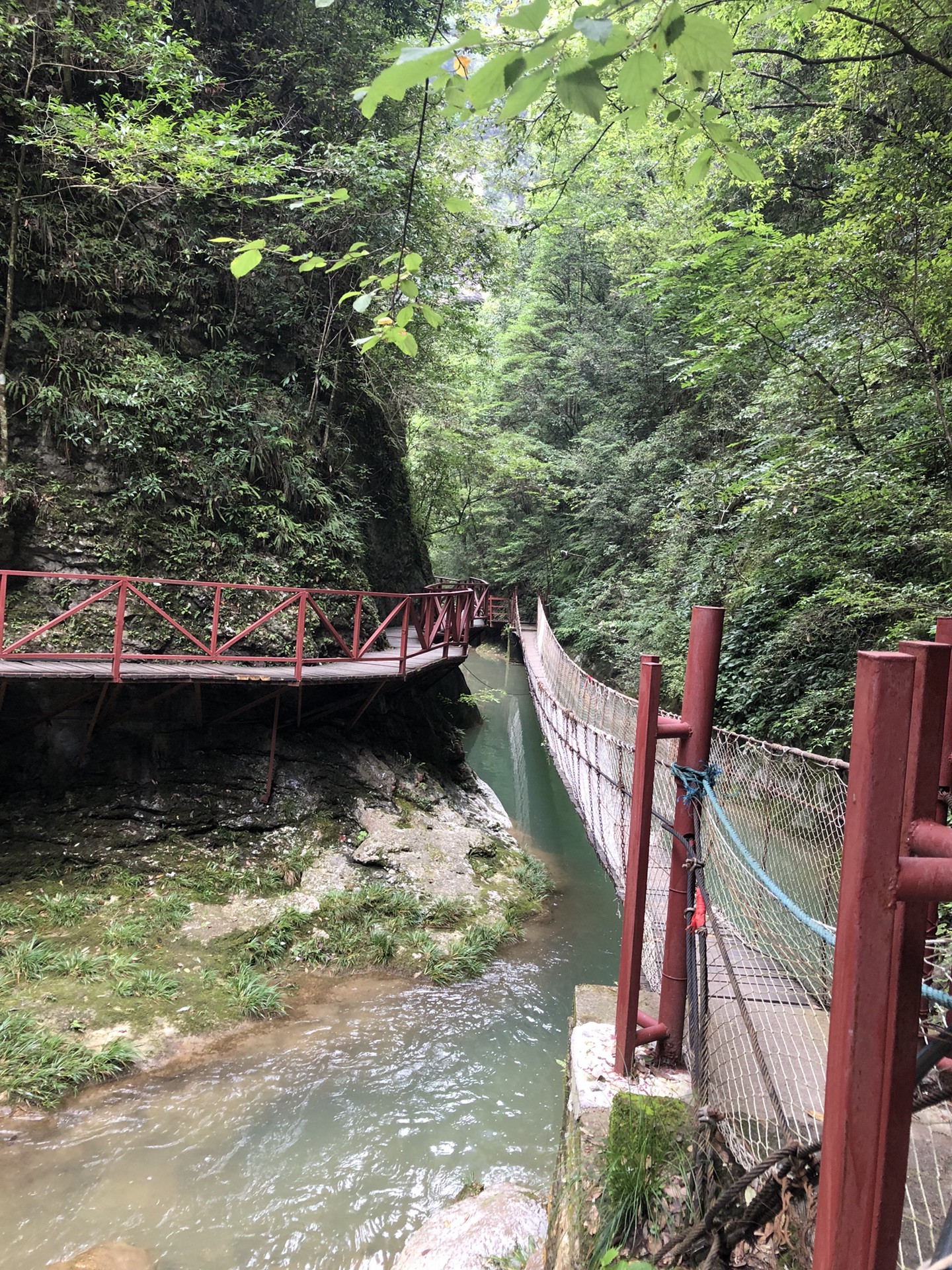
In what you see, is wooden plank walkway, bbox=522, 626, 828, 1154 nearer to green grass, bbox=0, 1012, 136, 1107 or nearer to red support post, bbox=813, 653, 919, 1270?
red support post, bbox=813, 653, 919, 1270

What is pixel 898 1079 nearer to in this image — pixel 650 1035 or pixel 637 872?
pixel 637 872

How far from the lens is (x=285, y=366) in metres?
8.55

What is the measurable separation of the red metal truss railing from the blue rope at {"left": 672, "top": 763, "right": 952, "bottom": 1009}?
3702mm

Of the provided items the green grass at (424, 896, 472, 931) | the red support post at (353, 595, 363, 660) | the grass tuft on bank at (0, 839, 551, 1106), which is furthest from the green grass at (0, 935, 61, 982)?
the red support post at (353, 595, 363, 660)

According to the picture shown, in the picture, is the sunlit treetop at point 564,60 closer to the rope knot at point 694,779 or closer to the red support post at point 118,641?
the rope knot at point 694,779

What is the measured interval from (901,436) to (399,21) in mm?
9243

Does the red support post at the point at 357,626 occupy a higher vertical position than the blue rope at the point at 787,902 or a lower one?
higher

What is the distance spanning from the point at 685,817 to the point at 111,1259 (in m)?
3.15

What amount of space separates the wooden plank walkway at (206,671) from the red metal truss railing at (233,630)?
2.5 inches

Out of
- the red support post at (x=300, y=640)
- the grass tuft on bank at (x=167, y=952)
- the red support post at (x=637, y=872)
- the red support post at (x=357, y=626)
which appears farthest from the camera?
the red support post at (x=357, y=626)

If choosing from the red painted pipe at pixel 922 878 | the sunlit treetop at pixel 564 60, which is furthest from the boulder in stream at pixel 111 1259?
the sunlit treetop at pixel 564 60

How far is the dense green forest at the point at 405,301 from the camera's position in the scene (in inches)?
185

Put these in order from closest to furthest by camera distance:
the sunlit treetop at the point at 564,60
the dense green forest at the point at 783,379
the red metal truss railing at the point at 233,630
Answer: the sunlit treetop at the point at 564,60 < the dense green forest at the point at 783,379 < the red metal truss railing at the point at 233,630

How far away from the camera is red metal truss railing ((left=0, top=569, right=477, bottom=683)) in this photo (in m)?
5.02
